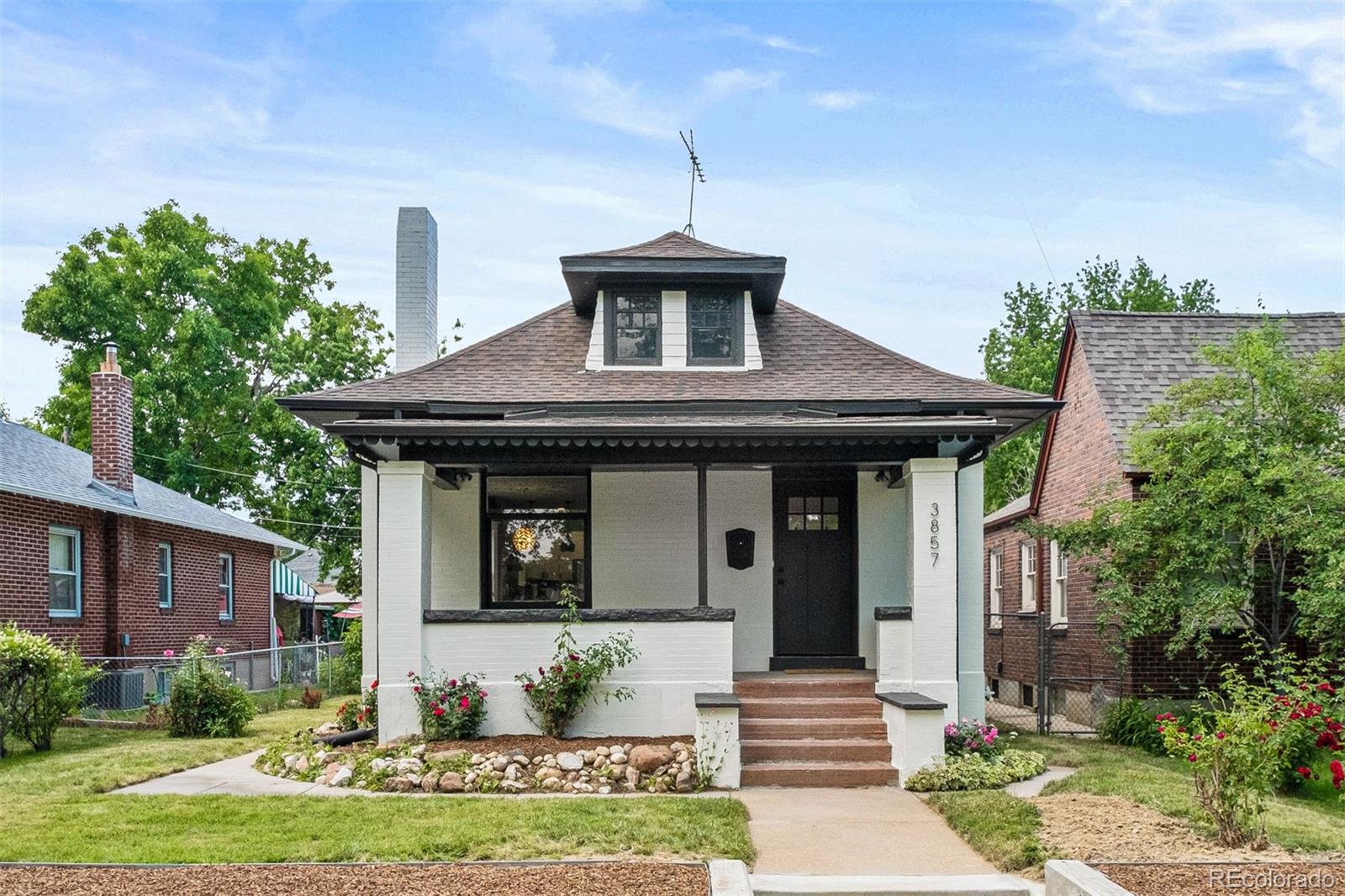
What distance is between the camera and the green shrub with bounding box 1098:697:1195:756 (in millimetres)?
12969

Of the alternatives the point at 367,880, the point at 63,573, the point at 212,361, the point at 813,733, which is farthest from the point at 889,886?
the point at 212,361

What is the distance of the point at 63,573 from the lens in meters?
18.2

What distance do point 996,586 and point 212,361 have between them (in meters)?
23.1

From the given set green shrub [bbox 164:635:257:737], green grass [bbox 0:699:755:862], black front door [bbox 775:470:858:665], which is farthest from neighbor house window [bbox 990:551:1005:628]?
green grass [bbox 0:699:755:862]

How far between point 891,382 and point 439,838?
8.02 m

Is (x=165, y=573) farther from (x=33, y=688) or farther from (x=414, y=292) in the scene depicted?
(x=414, y=292)

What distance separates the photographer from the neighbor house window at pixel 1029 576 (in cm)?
1964

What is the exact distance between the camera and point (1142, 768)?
10.9 m

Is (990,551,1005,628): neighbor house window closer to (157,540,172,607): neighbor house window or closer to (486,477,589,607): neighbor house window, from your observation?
(486,477,589,607): neighbor house window

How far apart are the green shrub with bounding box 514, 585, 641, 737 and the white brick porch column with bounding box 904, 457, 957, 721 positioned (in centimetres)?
284

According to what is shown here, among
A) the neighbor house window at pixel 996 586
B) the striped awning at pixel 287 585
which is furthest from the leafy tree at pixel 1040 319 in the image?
the striped awning at pixel 287 585

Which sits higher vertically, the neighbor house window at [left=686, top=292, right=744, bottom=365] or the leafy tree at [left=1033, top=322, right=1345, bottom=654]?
the neighbor house window at [left=686, top=292, right=744, bottom=365]

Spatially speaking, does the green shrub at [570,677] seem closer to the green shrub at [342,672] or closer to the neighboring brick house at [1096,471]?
the neighboring brick house at [1096,471]

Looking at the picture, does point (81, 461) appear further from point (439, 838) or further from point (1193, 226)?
point (1193, 226)
